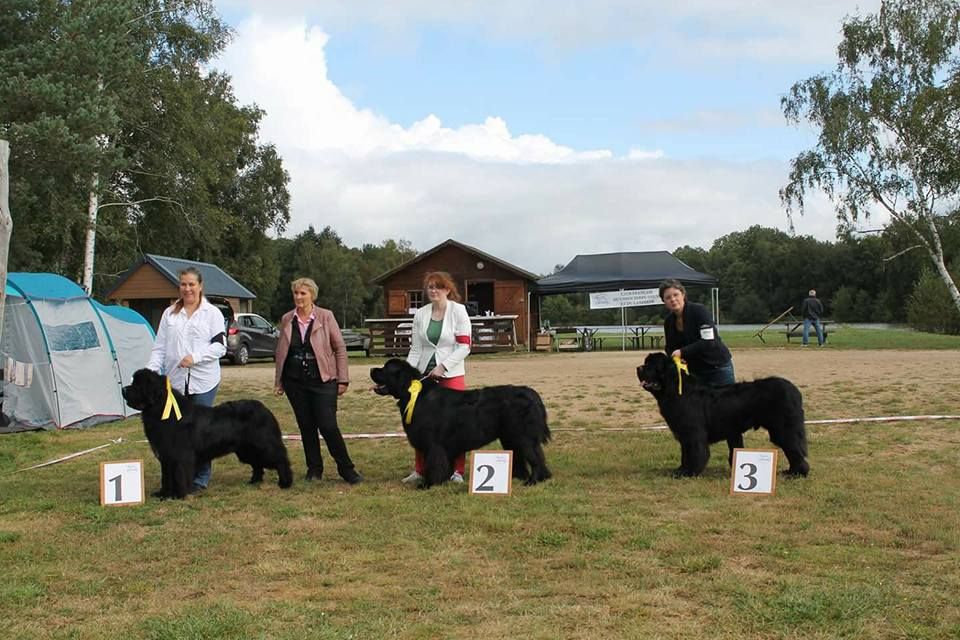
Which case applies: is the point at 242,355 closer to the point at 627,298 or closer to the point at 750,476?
the point at 627,298

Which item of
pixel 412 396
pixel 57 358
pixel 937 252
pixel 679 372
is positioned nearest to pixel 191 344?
pixel 412 396

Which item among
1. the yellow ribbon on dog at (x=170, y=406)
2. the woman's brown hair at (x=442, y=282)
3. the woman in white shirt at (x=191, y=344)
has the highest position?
the woman's brown hair at (x=442, y=282)

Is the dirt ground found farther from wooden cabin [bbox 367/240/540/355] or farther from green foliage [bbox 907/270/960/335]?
green foliage [bbox 907/270/960/335]

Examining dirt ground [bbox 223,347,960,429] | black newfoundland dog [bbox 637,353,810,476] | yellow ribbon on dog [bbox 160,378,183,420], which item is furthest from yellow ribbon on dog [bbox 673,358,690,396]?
yellow ribbon on dog [bbox 160,378,183,420]

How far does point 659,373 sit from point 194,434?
3.41 meters

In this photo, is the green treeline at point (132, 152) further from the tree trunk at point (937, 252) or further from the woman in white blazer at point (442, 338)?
the woman in white blazer at point (442, 338)

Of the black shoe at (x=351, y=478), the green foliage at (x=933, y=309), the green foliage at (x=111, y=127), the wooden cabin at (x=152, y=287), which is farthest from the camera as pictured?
the green foliage at (x=933, y=309)

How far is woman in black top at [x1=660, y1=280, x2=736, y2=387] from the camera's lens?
625 centimetres

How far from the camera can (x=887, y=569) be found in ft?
13.0

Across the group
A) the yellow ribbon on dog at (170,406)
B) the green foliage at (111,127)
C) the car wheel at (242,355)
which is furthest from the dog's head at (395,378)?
the car wheel at (242,355)

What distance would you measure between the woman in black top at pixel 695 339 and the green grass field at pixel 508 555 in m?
0.78

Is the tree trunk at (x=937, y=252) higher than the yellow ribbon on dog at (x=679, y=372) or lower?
higher

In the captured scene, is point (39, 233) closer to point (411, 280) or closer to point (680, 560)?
point (411, 280)

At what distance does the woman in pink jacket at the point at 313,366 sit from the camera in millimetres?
6086
